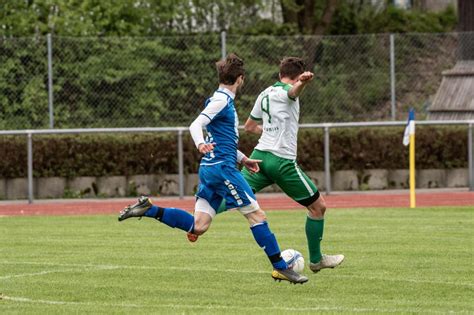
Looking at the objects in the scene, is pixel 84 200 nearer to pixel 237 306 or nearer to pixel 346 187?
pixel 346 187

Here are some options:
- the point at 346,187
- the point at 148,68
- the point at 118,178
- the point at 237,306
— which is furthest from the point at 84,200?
the point at 237,306

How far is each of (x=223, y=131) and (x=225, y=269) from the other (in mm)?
1469

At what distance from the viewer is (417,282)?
424 inches

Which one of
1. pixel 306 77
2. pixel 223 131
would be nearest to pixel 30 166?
pixel 223 131

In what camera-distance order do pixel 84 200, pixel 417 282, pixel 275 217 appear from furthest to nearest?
pixel 84 200, pixel 275 217, pixel 417 282

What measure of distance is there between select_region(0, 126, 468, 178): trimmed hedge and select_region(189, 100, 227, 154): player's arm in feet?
42.0

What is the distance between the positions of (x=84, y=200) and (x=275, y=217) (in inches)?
223

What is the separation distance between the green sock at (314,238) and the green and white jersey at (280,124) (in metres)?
0.60

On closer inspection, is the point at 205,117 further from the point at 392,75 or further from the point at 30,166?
the point at 392,75

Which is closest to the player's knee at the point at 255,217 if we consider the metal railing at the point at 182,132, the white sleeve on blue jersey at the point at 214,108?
the white sleeve on blue jersey at the point at 214,108

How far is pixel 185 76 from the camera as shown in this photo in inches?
964

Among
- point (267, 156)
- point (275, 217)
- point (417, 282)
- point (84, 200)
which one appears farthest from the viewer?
point (84, 200)

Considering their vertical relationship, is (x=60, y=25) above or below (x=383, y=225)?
above

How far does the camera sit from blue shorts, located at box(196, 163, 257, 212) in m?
10.9
